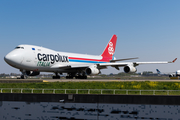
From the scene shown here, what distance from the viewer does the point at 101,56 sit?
70.4 meters

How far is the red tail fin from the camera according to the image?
235 ft

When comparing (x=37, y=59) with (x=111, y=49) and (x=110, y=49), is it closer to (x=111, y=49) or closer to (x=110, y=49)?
(x=110, y=49)

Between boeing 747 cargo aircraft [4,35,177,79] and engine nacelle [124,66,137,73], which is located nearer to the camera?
boeing 747 cargo aircraft [4,35,177,79]

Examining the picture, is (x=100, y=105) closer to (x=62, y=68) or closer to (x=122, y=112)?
(x=122, y=112)

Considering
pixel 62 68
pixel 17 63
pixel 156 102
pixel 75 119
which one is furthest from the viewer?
pixel 62 68

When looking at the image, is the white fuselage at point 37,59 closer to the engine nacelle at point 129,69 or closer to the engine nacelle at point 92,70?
the engine nacelle at point 92,70

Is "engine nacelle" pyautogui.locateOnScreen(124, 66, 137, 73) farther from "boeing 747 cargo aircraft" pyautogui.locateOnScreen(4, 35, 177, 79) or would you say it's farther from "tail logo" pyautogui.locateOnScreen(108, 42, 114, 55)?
"tail logo" pyautogui.locateOnScreen(108, 42, 114, 55)

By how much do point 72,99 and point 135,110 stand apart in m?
5.96

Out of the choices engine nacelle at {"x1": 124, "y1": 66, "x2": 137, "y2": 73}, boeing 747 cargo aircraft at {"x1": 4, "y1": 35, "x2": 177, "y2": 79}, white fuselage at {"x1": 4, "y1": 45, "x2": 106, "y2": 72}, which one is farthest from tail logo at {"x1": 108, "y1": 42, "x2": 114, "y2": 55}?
engine nacelle at {"x1": 124, "y1": 66, "x2": 137, "y2": 73}

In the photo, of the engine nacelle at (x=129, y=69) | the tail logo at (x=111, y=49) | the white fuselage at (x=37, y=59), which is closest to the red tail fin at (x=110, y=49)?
the tail logo at (x=111, y=49)

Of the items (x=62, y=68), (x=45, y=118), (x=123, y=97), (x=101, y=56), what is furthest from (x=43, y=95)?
(x=101, y=56)

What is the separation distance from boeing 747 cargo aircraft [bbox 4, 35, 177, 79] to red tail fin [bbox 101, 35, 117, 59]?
7.54 meters

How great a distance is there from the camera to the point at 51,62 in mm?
51656

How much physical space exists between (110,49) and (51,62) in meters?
26.0
